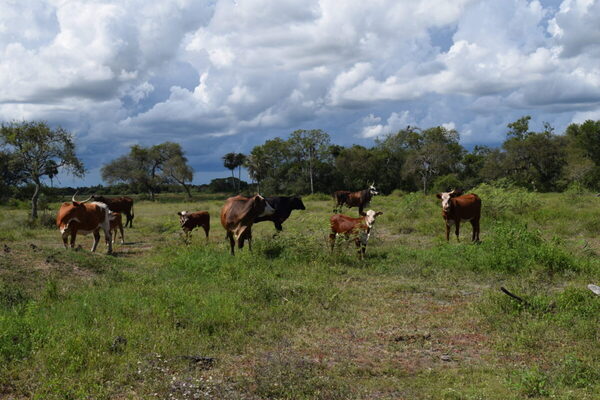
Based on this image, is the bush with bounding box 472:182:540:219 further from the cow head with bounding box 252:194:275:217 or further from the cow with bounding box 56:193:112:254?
the cow with bounding box 56:193:112:254

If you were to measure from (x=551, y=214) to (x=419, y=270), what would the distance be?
1051 centimetres

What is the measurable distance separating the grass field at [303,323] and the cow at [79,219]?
6.69ft

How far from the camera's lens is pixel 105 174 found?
76000mm

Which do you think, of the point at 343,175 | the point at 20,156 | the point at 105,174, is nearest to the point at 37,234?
the point at 20,156

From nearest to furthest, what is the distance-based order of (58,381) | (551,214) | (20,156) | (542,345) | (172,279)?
1. (58,381)
2. (542,345)
3. (172,279)
4. (551,214)
5. (20,156)

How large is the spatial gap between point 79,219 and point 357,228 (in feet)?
25.1

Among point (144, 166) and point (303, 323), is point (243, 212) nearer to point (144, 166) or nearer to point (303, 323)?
point (303, 323)

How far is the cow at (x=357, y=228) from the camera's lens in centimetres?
1274

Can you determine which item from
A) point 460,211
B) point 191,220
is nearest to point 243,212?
point 191,220

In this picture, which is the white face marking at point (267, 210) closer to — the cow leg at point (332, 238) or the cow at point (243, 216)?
the cow at point (243, 216)

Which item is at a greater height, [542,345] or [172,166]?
[172,166]

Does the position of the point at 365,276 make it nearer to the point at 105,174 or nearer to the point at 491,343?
the point at 491,343

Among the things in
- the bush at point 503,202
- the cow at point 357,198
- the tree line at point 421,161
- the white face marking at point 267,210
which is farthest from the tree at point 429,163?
the white face marking at point 267,210

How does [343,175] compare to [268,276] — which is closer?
[268,276]
